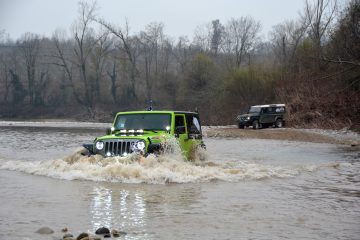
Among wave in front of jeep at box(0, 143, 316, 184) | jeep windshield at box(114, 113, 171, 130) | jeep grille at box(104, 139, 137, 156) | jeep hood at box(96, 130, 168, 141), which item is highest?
jeep windshield at box(114, 113, 171, 130)

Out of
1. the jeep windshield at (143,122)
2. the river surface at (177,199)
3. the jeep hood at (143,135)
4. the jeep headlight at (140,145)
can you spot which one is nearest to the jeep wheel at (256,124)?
the river surface at (177,199)

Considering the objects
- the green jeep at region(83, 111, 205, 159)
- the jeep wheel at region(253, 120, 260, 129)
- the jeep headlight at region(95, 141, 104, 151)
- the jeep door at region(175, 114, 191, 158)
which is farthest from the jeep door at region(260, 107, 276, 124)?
the jeep headlight at region(95, 141, 104, 151)

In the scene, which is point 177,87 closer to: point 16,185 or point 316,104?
point 316,104

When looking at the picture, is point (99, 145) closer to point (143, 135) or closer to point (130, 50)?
point (143, 135)

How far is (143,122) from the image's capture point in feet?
47.1

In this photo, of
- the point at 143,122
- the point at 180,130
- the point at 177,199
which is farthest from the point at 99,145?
the point at 177,199

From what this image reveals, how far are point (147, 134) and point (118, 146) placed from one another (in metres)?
0.93

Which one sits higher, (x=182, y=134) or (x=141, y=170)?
(x=182, y=134)

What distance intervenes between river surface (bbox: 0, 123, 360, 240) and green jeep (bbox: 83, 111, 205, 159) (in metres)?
0.31

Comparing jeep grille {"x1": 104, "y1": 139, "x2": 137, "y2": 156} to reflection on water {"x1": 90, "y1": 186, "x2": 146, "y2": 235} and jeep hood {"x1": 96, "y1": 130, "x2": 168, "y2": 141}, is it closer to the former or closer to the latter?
jeep hood {"x1": 96, "y1": 130, "x2": 168, "y2": 141}

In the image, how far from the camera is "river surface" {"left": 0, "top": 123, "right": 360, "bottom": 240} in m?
7.64

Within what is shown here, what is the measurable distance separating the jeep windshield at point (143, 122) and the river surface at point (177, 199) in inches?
49.1

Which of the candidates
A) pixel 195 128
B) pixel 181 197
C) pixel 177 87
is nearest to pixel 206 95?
pixel 177 87

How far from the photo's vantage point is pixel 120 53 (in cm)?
8281
